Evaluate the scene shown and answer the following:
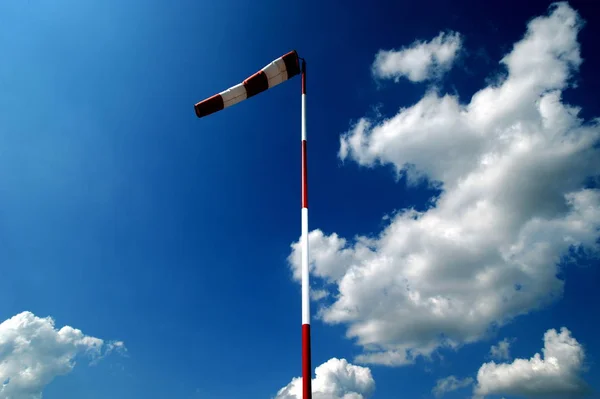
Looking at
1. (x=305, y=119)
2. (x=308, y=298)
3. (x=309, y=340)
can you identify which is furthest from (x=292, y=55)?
(x=309, y=340)

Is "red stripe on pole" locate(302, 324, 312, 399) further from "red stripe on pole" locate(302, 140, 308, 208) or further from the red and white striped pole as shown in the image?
the red and white striped pole

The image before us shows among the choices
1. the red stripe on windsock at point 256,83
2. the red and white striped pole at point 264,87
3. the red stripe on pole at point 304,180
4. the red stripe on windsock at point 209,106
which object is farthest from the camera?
the red stripe on windsock at point 209,106

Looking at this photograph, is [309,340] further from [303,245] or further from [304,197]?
[304,197]

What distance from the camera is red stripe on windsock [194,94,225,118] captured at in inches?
765

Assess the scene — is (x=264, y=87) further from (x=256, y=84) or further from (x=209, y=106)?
(x=209, y=106)

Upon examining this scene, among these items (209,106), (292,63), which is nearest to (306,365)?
(209,106)

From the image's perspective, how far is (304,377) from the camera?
10875 mm

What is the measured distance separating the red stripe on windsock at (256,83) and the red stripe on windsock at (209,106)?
5.58ft

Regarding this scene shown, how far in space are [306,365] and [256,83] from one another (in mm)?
14462

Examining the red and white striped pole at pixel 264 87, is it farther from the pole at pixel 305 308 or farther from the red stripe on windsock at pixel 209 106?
the pole at pixel 305 308

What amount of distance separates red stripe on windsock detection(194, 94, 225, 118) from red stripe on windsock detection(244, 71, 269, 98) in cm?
170

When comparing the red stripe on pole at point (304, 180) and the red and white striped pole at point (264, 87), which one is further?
the red and white striped pole at point (264, 87)

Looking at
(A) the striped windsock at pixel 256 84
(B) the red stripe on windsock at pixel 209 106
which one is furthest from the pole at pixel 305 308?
(B) the red stripe on windsock at pixel 209 106

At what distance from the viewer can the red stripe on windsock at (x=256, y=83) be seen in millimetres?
18786
